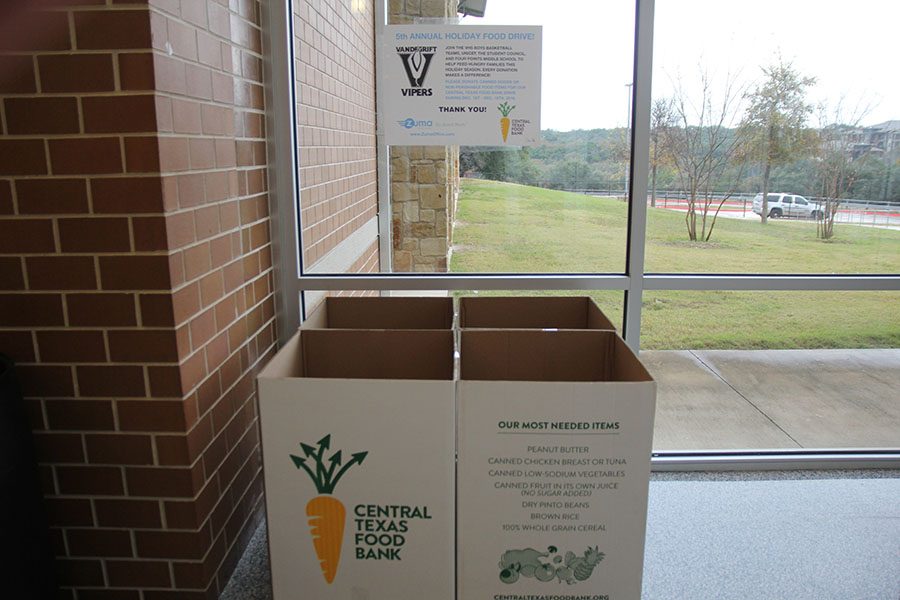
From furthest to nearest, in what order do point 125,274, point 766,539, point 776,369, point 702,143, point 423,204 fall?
point 776,369 → point 423,204 → point 702,143 → point 766,539 → point 125,274

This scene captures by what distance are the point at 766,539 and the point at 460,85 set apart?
1882 millimetres

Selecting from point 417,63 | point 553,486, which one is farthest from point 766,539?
point 417,63

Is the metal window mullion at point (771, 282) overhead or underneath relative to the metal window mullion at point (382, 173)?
underneath

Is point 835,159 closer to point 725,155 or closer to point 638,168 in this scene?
point 725,155

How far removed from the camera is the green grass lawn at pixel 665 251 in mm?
2611

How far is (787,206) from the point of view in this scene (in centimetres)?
265

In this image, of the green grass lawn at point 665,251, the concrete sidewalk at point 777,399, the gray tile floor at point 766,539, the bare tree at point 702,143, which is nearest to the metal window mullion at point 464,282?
the green grass lawn at point 665,251

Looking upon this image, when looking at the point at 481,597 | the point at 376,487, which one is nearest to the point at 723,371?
the point at 481,597

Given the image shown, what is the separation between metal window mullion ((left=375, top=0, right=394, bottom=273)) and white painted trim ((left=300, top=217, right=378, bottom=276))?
0.14 feet

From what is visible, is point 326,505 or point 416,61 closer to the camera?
point 326,505

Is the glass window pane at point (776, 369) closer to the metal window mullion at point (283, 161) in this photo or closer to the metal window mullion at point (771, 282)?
the metal window mullion at point (771, 282)

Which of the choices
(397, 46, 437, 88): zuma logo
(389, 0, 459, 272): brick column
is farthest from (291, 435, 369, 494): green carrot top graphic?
(397, 46, 437, 88): zuma logo

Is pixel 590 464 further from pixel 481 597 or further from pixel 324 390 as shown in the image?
pixel 324 390

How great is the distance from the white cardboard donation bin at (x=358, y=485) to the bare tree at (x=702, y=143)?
1446 mm
